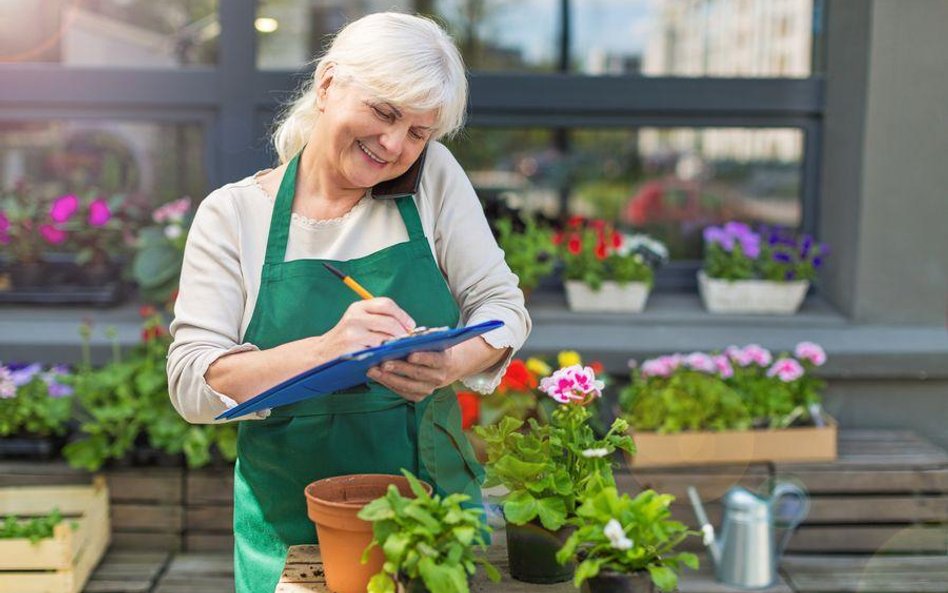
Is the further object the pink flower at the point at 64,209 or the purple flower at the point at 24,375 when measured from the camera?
the pink flower at the point at 64,209

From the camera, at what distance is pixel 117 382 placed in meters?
3.83

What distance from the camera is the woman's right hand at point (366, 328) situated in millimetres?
1658

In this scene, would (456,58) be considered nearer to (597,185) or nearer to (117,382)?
(117,382)

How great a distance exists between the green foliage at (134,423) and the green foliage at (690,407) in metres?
1.35

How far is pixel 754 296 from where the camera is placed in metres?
4.61

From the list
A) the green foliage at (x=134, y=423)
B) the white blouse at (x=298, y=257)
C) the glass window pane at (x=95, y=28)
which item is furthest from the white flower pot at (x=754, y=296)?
the white blouse at (x=298, y=257)

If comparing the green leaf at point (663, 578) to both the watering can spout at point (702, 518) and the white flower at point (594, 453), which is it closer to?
the white flower at point (594, 453)

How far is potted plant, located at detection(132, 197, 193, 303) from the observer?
4387mm

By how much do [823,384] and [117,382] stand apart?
2.35 m

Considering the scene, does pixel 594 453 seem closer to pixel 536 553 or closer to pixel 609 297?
pixel 536 553

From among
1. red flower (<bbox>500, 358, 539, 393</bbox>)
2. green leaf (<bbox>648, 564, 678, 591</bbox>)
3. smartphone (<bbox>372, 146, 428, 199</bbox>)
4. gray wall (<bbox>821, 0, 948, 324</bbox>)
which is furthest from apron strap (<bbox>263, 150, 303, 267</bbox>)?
gray wall (<bbox>821, 0, 948, 324</bbox>)

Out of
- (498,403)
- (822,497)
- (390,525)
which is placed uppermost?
(390,525)

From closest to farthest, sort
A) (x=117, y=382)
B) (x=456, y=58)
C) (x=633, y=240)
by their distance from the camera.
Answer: (x=456, y=58), (x=117, y=382), (x=633, y=240)

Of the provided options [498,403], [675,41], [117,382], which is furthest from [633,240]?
[117,382]
